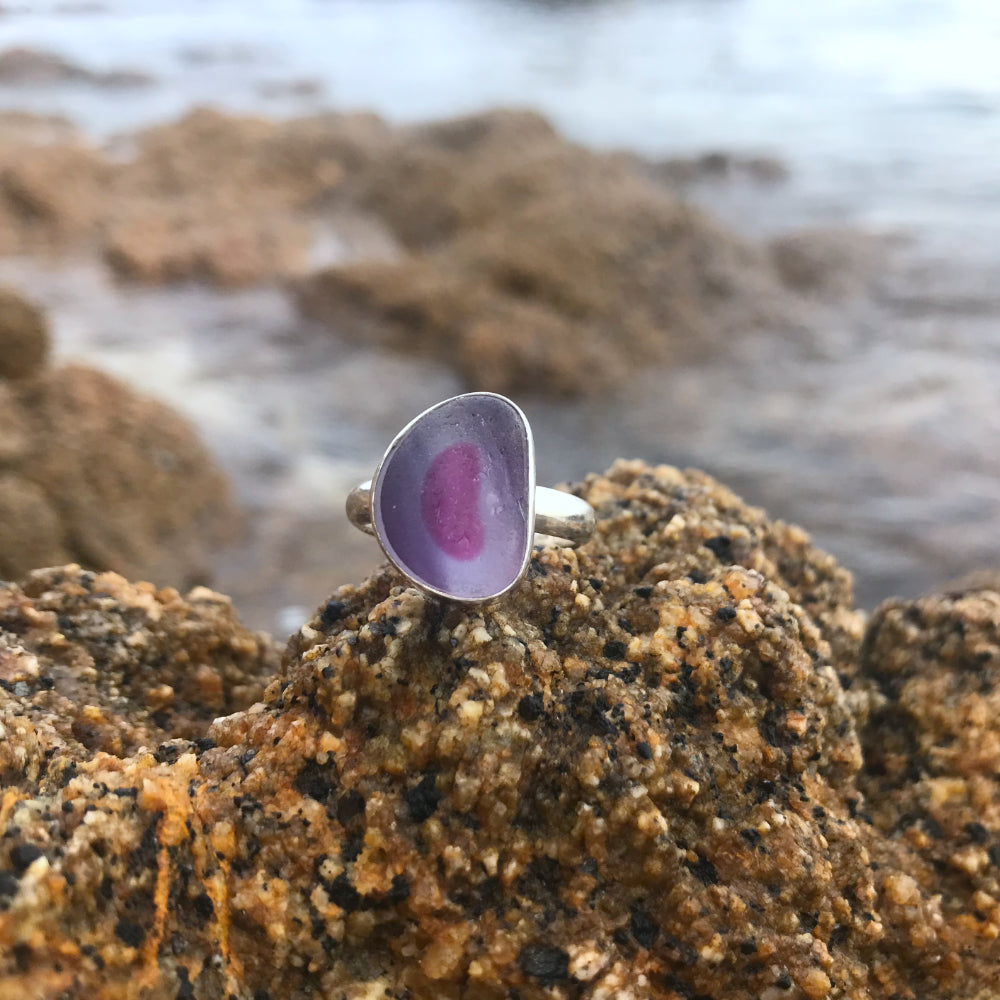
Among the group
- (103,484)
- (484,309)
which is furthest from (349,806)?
(484,309)

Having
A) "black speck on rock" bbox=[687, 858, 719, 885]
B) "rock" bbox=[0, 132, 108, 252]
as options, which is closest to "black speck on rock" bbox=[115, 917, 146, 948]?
"black speck on rock" bbox=[687, 858, 719, 885]

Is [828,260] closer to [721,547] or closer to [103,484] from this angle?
[103,484]

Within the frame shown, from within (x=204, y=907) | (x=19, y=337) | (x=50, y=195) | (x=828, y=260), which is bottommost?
(x=204, y=907)

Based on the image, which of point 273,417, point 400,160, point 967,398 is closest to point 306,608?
point 273,417

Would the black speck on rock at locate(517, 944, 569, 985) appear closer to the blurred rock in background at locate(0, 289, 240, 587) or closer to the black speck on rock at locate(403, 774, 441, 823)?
the black speck on rock at locate(403, 774, 441, 823)

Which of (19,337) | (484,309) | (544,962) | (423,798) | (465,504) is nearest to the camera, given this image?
(544,962)
